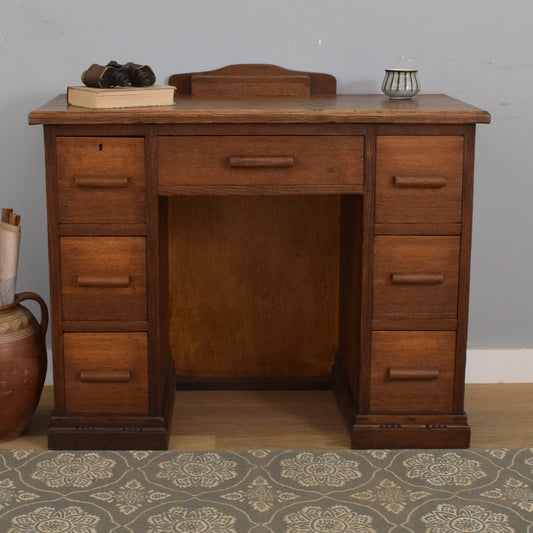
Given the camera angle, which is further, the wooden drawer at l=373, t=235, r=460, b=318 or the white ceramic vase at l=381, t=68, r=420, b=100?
the white ceramic vase at l=381, t=68, r=420, b=100

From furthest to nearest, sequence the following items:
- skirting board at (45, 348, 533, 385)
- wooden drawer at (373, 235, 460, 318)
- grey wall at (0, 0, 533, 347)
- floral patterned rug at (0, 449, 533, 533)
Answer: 1. skirting board at (45, 348, 533, 385)
2. grey wall at (0, 0, 533, 347)
3. wooden drawer at (373, 235, 460, 318)
4. floral patterned rug at (0, 449, 533, 533)

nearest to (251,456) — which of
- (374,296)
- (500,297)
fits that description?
(374,296)

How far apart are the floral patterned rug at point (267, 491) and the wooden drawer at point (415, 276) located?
15.4 inches

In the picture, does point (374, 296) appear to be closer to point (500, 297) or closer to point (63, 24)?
point (500, 297)

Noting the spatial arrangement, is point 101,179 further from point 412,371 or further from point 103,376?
point 412,371

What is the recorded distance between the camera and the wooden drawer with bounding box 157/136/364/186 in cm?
216

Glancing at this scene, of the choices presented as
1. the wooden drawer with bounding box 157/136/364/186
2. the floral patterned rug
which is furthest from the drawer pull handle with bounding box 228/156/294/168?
the floral patterned rug

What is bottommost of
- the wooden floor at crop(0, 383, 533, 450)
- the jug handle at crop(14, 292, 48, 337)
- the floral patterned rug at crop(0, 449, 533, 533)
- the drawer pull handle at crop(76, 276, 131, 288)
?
the wooden floor at crop(0, 383, 533, 450)

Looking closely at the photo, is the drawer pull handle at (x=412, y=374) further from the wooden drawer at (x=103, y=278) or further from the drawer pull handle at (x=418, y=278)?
the wooden drawer at (x=103, y=278)

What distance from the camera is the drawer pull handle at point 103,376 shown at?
88.9 inches

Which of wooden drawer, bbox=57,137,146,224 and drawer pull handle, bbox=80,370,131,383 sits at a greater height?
wooden drawer, bbox=57,137,146,224

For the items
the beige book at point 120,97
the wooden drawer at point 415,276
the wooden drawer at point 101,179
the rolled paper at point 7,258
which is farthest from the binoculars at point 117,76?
the wooden drawer at point 415,276

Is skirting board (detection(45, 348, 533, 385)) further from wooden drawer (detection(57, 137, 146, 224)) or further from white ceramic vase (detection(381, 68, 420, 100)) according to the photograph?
wooden drawer (detection(57, 137, 146, 224))

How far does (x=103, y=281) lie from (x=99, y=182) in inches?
10.2
